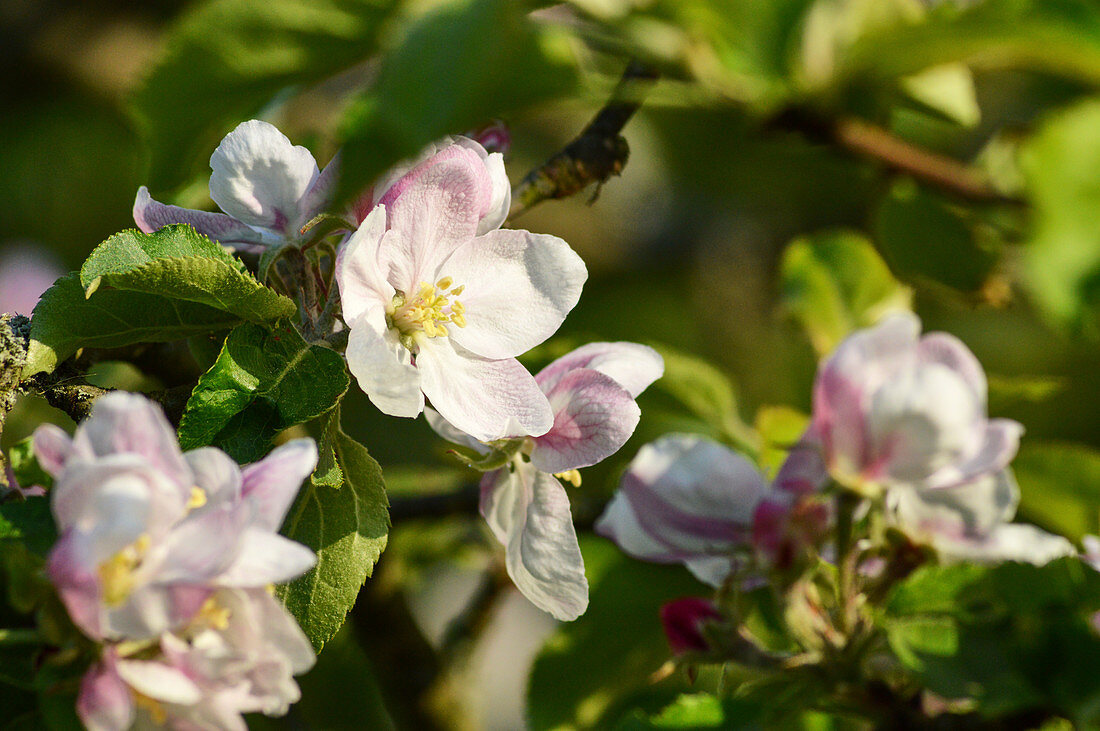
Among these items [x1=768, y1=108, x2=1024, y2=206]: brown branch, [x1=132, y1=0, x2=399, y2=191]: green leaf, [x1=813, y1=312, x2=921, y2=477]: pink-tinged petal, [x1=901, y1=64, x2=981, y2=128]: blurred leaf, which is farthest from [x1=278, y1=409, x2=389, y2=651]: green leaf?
[x1=901, y1=64, x2=981, y2=128]: blurred leaf

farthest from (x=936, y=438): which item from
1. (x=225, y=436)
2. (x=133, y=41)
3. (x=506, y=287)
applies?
(x=133, y=41)

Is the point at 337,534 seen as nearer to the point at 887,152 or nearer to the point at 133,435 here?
the point at 133,435

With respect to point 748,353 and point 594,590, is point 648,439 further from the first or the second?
point 748,353

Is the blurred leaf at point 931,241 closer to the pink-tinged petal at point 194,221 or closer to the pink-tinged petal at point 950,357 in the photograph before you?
the pink-tinged petal at point 950,357

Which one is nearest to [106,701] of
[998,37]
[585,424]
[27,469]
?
[27,469]

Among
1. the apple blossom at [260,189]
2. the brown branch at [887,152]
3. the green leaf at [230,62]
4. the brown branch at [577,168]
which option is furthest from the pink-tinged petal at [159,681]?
the brown branch at [887,152]
